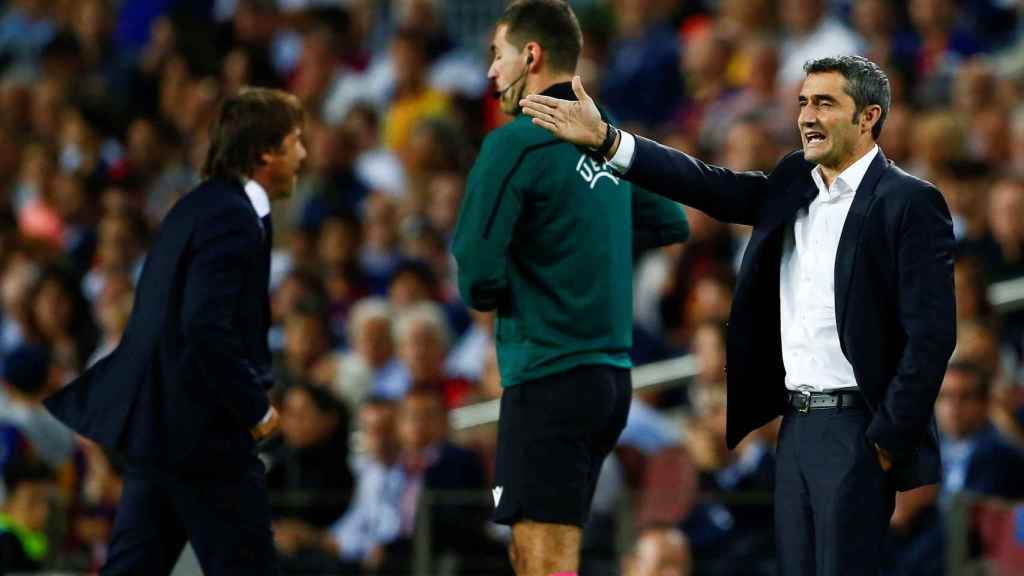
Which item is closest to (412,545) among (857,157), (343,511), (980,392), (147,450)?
(343,511)

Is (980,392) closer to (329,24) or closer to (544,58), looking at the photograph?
(544,58)

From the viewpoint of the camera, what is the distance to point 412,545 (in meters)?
8.73

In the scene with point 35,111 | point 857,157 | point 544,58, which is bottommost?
point 857,157

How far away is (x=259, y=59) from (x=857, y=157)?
9.16 meters

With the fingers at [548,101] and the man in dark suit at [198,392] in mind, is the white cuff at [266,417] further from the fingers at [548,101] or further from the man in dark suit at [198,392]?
the fingers at [548,101]

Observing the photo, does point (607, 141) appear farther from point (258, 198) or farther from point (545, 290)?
point (258, 198)

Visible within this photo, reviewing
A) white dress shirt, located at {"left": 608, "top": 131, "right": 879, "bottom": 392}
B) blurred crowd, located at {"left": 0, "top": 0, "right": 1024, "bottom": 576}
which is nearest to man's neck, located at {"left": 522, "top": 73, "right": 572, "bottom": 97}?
white dress shirt, located at {"left": 608, "top": 131, "right": 879, "bottom": 392}

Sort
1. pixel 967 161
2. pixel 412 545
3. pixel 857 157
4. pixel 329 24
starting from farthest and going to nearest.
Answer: pixel 329 24, pixel 967 161, pixel 412 545, pixel 857 157

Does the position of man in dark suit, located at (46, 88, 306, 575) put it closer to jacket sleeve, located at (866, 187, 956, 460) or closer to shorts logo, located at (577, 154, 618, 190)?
shorts logo, located at (577, 154, 618, 190)

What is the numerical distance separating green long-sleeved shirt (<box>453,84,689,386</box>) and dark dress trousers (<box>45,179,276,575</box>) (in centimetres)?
67

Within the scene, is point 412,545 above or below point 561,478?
below

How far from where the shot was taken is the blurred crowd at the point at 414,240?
28.1 feet

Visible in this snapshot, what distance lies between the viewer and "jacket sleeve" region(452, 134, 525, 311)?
5.40 meters

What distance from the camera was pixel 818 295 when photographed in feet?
16.3
